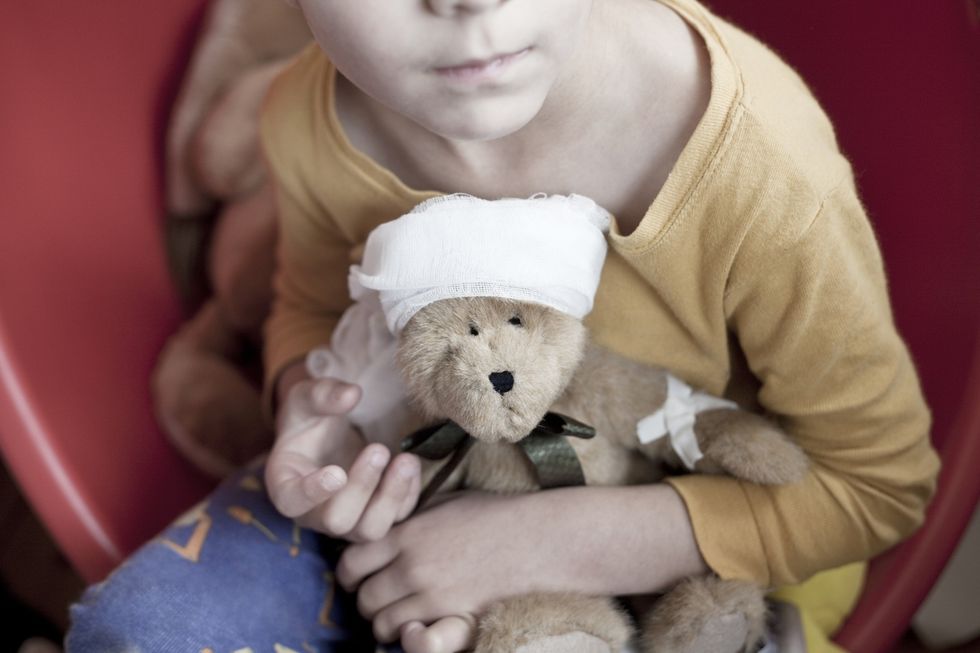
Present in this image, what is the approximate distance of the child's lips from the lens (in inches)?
19.4

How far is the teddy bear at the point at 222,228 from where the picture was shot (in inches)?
38.6

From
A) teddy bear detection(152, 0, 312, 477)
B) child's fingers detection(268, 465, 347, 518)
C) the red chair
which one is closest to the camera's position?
child's fingers detection(268, 465, 347, 518)

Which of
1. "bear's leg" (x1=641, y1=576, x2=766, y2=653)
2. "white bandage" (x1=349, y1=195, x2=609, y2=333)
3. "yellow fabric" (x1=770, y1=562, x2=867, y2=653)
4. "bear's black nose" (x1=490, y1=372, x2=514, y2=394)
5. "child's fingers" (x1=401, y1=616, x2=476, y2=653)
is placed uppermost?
"white bandage" (x1=349, y1=195, x2=609, y2=333)

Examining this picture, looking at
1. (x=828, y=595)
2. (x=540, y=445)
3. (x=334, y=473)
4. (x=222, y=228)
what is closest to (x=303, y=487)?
(x=334, y=473)

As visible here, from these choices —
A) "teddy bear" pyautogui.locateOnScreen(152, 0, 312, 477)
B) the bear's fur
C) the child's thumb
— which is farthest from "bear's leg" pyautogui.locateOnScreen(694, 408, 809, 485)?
"teddy bear" pyautogui.locateOnScreen(152, 0, 312, 477)

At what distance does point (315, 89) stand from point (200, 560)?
0.36 metres

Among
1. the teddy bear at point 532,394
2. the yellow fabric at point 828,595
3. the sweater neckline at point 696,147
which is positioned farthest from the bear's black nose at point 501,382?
the yellow fabric at point 828,595

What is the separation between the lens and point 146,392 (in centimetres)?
98

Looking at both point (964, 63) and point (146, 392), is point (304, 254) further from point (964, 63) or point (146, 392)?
point (964, 63)

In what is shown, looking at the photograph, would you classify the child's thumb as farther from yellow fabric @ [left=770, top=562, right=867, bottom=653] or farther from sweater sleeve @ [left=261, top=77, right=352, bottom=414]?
yellow fabric @ [left=770, top=562, right=867, bottom=653]

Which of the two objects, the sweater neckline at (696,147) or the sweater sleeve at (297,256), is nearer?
the sweater neckline at (696,147)

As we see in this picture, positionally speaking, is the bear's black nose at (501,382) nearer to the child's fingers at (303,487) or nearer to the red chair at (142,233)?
the child's fingers at (303,487)

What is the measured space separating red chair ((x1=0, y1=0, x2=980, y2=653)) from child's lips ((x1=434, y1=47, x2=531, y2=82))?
12.2 inches

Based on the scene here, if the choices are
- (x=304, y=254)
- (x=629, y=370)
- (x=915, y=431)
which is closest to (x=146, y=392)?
(x=304, y=254)
